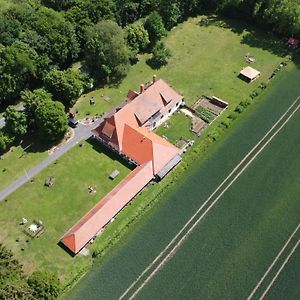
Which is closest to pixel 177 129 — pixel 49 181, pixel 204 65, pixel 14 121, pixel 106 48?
pixel 204 65

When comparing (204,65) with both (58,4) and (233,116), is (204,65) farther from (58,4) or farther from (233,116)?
(58,4)

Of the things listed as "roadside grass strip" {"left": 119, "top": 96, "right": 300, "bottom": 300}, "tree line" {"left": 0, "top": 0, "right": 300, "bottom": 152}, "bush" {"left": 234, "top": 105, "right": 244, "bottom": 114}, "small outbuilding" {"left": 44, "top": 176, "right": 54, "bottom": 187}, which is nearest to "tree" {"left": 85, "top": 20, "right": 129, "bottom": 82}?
"tree line" {"left": 0, "top": 0, "right": 300, "bottom": 152}

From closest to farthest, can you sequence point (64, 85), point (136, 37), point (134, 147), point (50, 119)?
point (134, 147) → point (50, 119) → point (64, 85) → point (136, 37)

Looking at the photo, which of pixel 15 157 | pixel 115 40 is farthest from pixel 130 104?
pixel 15 157

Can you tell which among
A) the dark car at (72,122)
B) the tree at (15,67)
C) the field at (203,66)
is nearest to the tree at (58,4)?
the field at (203,66)

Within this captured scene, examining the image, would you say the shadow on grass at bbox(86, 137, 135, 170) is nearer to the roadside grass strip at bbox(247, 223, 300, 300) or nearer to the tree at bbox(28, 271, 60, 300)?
the tree at bbox(28, 271, 60, 300)

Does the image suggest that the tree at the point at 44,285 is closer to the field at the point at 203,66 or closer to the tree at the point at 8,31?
the field at the point at 203,66
